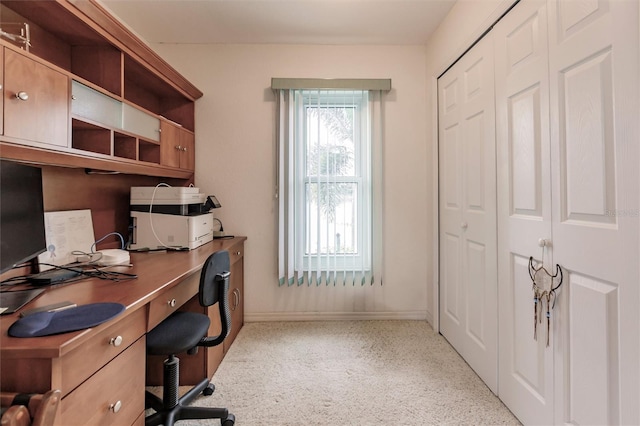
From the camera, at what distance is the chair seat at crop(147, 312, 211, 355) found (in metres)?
1.30

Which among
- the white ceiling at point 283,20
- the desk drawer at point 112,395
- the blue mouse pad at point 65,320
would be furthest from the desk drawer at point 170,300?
the white ceiling at point 283,20

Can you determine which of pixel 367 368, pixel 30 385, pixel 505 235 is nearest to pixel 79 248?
pixel 30 385

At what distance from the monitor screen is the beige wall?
1424 mm

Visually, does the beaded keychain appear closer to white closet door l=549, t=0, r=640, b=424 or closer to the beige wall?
white closet door l=549, t=0, r=640, b=424

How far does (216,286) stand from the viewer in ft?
4.98

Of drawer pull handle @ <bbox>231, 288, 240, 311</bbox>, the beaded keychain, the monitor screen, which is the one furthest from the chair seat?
the beaded keychain

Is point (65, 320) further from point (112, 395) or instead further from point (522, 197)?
point (522, 197)

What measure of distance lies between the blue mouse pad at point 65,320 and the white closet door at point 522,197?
5.78ft

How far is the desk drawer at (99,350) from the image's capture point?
823 millimetres

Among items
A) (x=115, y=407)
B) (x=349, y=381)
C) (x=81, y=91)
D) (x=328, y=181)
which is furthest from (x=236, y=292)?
(x=81, y=91)

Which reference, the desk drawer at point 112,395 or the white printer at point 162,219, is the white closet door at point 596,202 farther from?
the white printer at point 162,219

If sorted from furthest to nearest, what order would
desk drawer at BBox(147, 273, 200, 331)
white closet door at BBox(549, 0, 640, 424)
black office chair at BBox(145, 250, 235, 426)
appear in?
black office chair at BBox(145, 250, 235, 426) → desk drawer at BBox(147, 273, 200, 331) → white closet door at BBox(549, 0, 640, 424)

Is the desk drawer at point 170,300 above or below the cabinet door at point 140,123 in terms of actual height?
below

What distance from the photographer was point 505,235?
5.20 feet
